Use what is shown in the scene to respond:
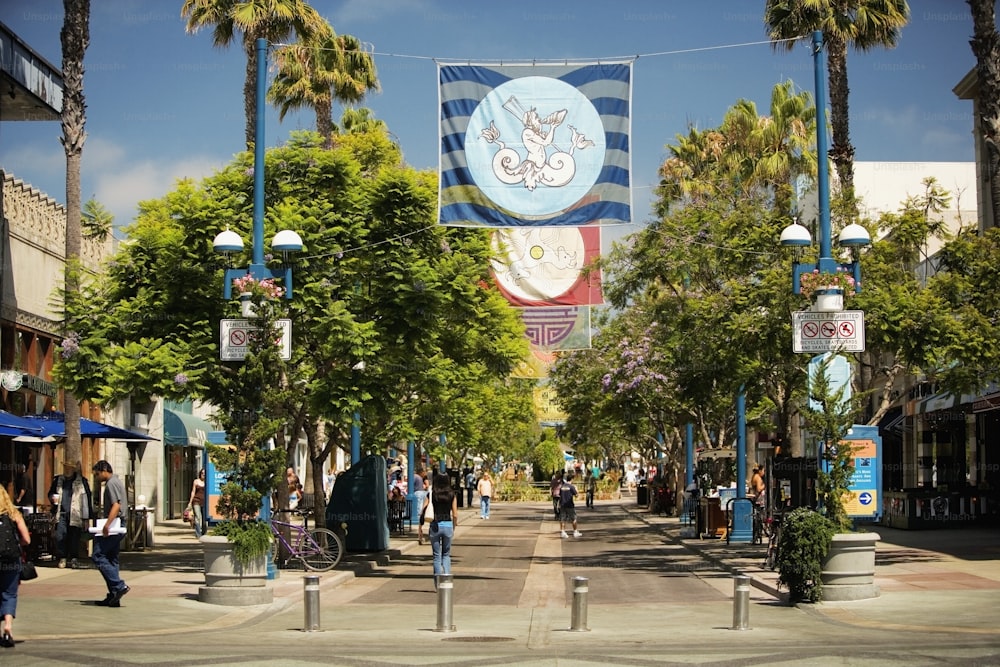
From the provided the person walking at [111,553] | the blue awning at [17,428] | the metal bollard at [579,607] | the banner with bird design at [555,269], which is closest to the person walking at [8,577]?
the person walking at [111,553]

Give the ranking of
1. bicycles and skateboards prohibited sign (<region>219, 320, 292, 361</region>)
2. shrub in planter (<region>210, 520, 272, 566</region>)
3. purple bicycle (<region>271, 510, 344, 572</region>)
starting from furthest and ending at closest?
purple bicycle (<region>271, 510, 344, 572</region>) < bicycles and skateboards prohibited sign (<region>219, 320, 292, 361</region>) < shrub in planter (<region>210, 520, 272, 566</region>)

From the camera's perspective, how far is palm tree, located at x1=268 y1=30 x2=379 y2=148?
121ft

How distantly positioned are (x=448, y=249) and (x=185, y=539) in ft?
49.9

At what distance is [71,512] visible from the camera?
81.5 feet

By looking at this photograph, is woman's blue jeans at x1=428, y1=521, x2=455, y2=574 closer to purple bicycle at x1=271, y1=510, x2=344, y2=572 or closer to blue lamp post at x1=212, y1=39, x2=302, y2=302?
purple bicycle at x1=271, y1=510, x2=344, y2=572

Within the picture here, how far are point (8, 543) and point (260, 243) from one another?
340 inches

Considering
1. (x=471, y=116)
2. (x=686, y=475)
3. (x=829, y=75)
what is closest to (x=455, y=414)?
(x=686, y=475)

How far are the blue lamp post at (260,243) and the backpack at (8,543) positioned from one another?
6871 millimetres

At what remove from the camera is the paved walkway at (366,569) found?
15.6 m

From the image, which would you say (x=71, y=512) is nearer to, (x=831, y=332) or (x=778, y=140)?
(x=831, y=332)

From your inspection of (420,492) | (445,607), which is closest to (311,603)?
(445,607)


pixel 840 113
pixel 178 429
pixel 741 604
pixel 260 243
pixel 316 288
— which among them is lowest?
pixel 741 604

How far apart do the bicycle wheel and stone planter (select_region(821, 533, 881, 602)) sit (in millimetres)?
9263

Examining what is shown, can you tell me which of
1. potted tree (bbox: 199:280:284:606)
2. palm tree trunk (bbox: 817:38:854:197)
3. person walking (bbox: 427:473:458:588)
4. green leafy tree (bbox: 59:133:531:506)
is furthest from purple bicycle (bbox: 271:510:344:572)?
palm tree trunk (bbox: 817:38:854:197)
